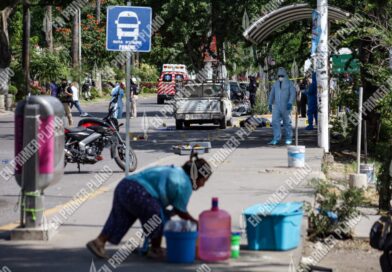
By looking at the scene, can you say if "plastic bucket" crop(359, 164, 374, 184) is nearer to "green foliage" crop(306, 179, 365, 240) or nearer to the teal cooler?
"green foliage" crop(306, 179, 365, 240)

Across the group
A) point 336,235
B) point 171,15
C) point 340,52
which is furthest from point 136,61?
point 336,235

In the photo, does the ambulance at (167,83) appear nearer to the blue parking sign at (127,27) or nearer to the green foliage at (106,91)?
the green foliage at (106,91)

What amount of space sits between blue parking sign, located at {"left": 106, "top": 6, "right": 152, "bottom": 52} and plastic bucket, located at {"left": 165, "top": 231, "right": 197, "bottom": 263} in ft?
11.2

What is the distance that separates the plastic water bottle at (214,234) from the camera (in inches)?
334

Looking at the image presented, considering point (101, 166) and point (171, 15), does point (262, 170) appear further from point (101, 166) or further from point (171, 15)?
point (171, 15)

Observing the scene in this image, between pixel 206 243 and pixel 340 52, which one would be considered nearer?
pixel 206 243

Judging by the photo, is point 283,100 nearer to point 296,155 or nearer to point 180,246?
point 296,155

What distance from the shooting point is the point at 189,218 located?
8359 millimetres

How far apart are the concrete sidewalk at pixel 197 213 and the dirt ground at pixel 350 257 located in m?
0.94

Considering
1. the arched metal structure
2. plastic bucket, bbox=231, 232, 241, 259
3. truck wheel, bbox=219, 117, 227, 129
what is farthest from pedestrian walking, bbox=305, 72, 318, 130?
plastic bucket, bbox=231, 232, 241, 259

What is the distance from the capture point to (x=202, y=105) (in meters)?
30.9

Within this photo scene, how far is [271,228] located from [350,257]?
1813mm

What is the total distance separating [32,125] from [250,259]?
105 inches

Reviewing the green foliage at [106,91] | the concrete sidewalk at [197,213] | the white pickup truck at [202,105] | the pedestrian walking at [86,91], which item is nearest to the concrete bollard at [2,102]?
the white pickup truck at [202,105]
